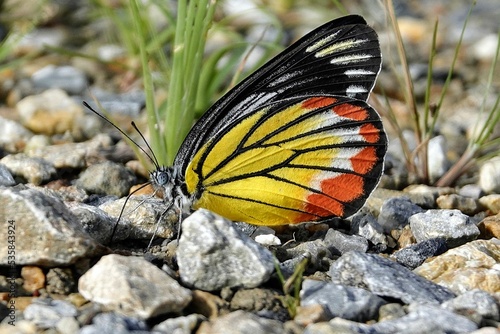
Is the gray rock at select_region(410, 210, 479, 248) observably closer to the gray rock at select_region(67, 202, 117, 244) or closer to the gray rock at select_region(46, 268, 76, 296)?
the gray rock at select_region(67, 202, 117, 244)

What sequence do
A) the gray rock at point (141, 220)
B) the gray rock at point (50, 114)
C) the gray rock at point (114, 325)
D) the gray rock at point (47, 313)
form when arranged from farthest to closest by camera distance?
1. the gray rock at point (50, 114)
2. the gray rock at point (141, 220)
3. the gray rock at point (47, 313)
4. the gray rock at point (114, 325)

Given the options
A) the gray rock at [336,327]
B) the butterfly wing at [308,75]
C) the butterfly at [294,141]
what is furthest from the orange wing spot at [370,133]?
the gray rock at [336,327]

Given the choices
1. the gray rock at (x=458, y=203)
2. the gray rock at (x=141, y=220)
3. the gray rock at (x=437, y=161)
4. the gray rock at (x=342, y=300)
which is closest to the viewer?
the gray rock at (x=342, y=300)

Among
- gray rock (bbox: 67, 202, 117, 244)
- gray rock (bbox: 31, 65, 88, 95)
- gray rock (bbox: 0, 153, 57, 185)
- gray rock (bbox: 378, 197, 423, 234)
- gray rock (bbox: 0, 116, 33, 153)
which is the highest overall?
gray rock (bbox: 31, 65, 88, 95)

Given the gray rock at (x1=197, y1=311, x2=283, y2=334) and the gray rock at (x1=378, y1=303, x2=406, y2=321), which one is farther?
the gray rock at (x1=378, y1=303, x2=406, y2=321)

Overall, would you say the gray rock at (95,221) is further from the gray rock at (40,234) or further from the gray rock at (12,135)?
the gray rock at (12,135)

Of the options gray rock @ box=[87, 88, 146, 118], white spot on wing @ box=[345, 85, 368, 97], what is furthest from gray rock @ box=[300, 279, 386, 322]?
gray rock @ box=[87, 88, 146, 118]

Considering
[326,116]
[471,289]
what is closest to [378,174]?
[326,116]
